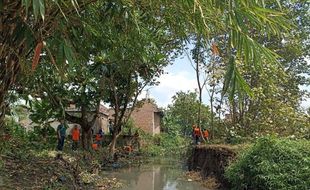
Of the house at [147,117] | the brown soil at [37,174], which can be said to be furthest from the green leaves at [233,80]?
the house at [147,117]

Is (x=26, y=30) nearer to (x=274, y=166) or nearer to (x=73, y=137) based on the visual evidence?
(x=274, y=166)

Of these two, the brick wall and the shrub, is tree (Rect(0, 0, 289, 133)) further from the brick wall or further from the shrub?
the brick wall

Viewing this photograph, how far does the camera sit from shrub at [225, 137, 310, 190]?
770cm

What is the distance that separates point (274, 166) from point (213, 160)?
476cm

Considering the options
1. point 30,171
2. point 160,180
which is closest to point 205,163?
point 160,180

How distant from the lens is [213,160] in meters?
12.6

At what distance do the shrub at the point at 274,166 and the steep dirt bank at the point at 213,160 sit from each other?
5.01 feet

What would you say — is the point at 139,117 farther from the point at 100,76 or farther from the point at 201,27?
the point at 201,27

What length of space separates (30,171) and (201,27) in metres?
6.80

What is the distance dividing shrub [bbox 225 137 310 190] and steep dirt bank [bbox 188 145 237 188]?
1.53 meters

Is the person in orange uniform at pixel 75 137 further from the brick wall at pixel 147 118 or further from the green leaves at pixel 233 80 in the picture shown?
the brick wall at pixel 147 118

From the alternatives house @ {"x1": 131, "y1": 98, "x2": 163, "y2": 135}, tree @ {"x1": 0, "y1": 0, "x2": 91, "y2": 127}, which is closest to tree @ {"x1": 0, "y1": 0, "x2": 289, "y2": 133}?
tree @ {"x1": 0, "y1": 0, "x2": 91, "y2": 127}

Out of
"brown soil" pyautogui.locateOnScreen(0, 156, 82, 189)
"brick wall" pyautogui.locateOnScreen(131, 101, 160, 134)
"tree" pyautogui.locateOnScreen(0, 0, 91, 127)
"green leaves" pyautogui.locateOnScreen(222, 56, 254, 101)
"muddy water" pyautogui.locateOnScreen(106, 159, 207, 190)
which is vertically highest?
"brick wall" pyautogui.locateOnScreen(131, 101, 160, 134)

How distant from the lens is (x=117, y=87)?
17.9m
